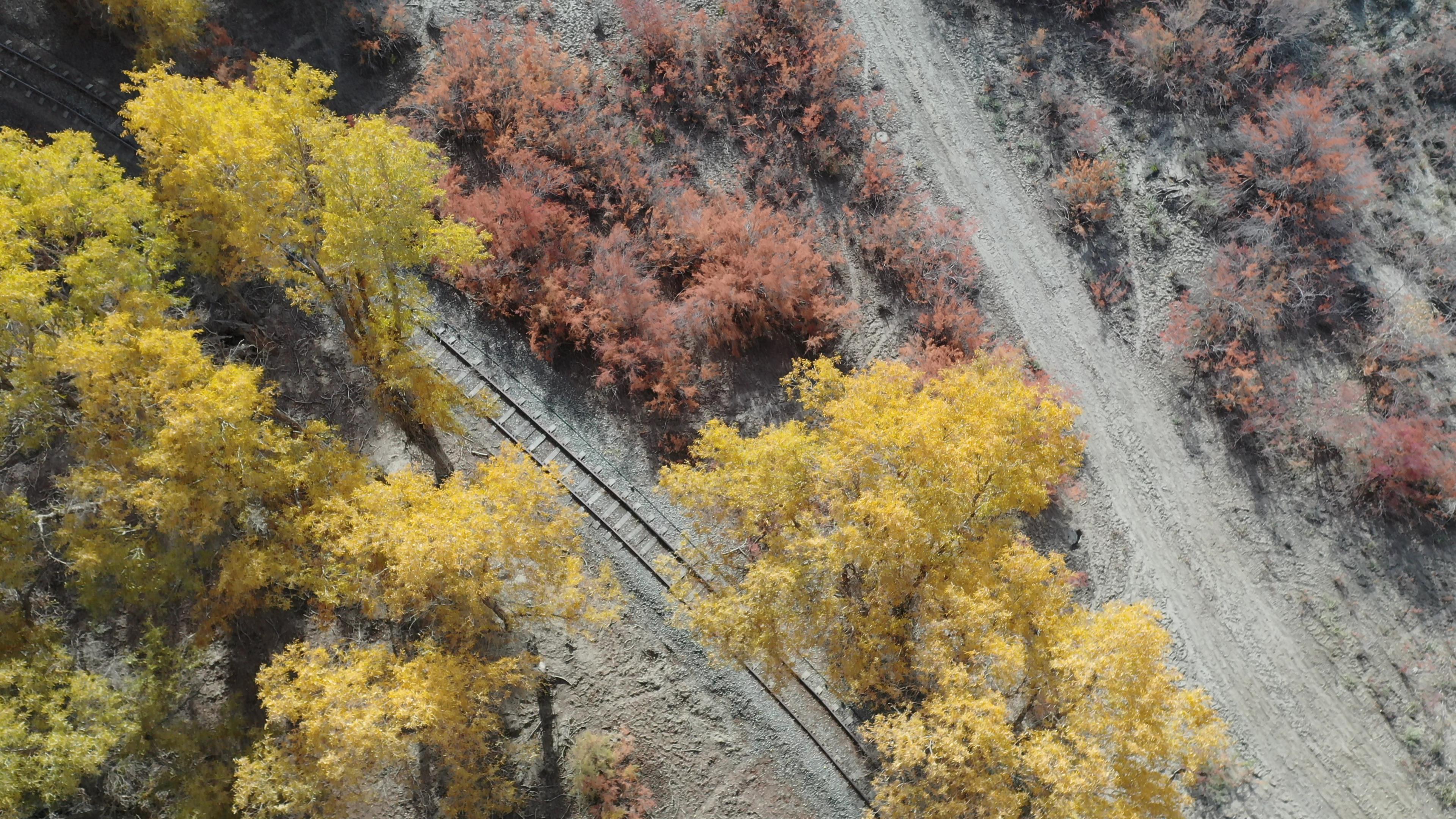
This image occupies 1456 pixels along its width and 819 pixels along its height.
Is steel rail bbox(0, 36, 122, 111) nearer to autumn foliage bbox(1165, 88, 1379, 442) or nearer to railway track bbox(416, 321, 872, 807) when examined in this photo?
railway track bbox(416, 321, 872, 807)

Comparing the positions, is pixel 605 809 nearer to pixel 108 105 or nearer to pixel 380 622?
pixel 380 622

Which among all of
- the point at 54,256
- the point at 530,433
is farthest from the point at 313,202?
the point at 530,433

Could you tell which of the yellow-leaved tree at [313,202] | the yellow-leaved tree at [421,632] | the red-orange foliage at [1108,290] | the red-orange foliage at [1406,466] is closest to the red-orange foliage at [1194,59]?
the red-orange foliage at [1108,290]

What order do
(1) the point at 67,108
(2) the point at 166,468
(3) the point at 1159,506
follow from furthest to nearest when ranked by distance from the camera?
1. (1) the point at 67,108
2. (3) the point at 1159,506
3. (2) the point at 166,468

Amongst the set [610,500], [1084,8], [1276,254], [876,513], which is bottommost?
[876,513]

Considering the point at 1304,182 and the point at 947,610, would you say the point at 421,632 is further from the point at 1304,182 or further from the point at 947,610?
the point at 1304,182

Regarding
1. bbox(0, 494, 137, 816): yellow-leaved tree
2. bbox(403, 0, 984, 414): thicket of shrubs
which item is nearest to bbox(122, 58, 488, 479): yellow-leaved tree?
bbox(403, 0, 984, 414): thicket of shrubs

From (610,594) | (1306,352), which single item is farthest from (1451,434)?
(610,594)
